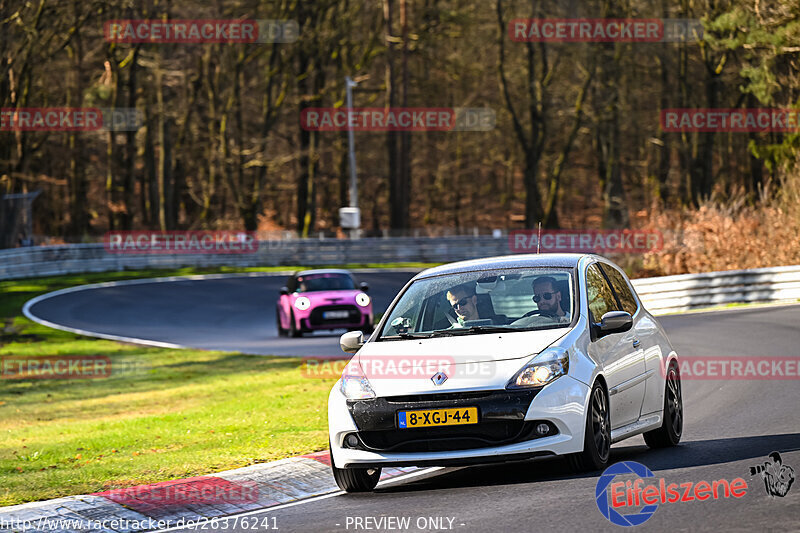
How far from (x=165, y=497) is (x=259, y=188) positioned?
175 ft

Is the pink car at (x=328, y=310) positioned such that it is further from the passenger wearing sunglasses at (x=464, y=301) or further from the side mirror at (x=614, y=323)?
the side mirror at (x=614, y=323)

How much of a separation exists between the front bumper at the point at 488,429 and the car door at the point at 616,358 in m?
0.68

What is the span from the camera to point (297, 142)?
68625 millimetres

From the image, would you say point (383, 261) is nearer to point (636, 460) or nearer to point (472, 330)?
point (636, 460)

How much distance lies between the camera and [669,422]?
1021 centimetres

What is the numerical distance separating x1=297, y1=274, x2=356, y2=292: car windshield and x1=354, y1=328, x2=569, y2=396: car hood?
19.1 m

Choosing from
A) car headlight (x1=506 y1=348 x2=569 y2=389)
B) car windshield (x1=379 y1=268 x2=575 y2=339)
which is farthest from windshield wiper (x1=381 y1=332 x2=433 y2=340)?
car headlight (x1=506 y1=348 x2=569 y2=389)

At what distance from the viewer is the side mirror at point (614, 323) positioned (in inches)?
359

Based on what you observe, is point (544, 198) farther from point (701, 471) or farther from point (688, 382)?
point (701, 471)

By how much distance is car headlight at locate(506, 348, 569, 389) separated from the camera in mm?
8375

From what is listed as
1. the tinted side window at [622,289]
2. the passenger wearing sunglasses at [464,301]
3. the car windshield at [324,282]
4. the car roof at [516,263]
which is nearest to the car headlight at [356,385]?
the passenger wearing sunglasses at [464,301]

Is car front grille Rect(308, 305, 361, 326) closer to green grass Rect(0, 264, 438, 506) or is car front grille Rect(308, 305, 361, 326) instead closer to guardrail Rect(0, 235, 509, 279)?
green grass Rect(0, 264, 438, 506)

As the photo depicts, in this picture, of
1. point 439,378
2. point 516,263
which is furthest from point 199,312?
point 439,378

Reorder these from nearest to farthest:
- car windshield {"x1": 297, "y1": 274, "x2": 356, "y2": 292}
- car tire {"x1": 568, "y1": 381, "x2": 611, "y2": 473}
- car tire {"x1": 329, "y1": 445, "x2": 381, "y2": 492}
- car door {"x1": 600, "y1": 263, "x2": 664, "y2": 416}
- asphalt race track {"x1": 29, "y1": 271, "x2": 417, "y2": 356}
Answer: car tire {"x1": 568, "y1": 381, "x2": 611, "y2": 473}, car tire {"x1": 329, "y1": 445, "x2": 381, "y2": 492}, car door {"x1": 600, "y1": 263, "x2": 664, "y2": 416}, asphalt race track {"x1": 29, "y1": 271, "x2": 417, "y2": 356}, car windshield {"x1": 297, "y1": 274, "x2": 356, "y2": 292}
